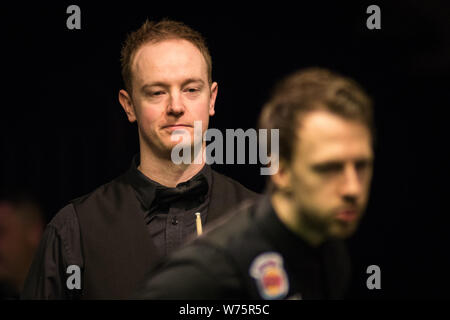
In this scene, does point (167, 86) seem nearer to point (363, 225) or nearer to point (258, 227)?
point (258, 227)

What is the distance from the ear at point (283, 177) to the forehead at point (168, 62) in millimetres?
616

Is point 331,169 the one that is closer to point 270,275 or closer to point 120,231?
point 270,275

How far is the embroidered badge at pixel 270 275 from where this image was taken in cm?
196

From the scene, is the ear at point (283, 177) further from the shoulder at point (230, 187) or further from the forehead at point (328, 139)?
the shoulder at point (230, 187)

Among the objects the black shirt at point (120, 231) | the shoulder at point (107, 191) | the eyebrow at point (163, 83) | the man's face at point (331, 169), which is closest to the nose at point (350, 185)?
the man's face at point (331, 169)

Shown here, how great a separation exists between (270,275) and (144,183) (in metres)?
0.71

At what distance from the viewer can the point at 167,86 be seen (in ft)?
8.03

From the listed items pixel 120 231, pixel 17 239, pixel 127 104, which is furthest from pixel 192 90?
pixel 17 239

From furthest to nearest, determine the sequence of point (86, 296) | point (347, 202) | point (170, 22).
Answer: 1. point (170, 22)
2. point (86, 296)
3. point (347, 202)

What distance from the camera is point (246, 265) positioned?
6.43 feet

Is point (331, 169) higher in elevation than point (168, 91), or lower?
lower
